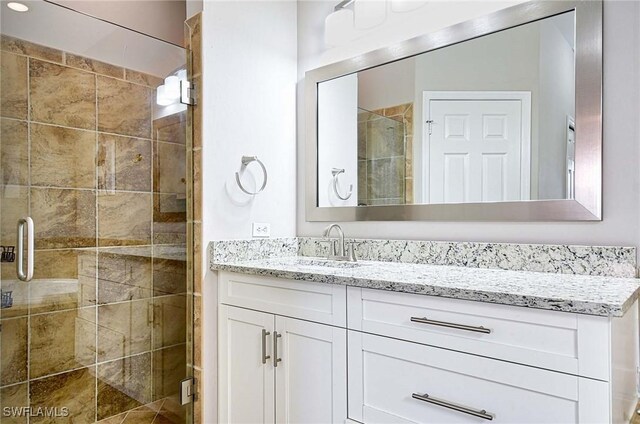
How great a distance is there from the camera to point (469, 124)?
1857 millimetres

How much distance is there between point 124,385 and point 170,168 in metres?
1.04

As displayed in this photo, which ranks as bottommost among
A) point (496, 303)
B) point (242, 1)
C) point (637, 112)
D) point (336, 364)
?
point (336, 364)

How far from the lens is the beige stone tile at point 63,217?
171 cm

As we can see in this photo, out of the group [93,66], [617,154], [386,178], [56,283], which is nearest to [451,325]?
[617,154]

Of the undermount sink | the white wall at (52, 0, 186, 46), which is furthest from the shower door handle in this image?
the white wall at (52, 0, 186, 46)

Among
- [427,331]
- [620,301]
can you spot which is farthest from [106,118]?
[620,301]

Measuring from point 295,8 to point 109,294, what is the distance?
189 centimetres

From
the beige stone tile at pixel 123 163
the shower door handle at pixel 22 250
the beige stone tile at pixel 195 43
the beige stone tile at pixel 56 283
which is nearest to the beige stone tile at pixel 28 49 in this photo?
Result: the beige stone tile at pixel 123 163

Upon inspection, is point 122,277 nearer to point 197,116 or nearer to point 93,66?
point 197,116

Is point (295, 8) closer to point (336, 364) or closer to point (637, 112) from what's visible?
point (637, 112)

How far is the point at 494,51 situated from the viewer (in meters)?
1.79

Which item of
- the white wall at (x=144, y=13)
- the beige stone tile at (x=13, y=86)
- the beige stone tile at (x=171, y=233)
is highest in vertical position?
the white wall at (x=144, y=13)

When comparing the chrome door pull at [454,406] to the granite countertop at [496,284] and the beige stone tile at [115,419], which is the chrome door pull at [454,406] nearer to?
the granite countertop at [496,284]

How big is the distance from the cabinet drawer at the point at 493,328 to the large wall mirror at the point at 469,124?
0.65 metres
